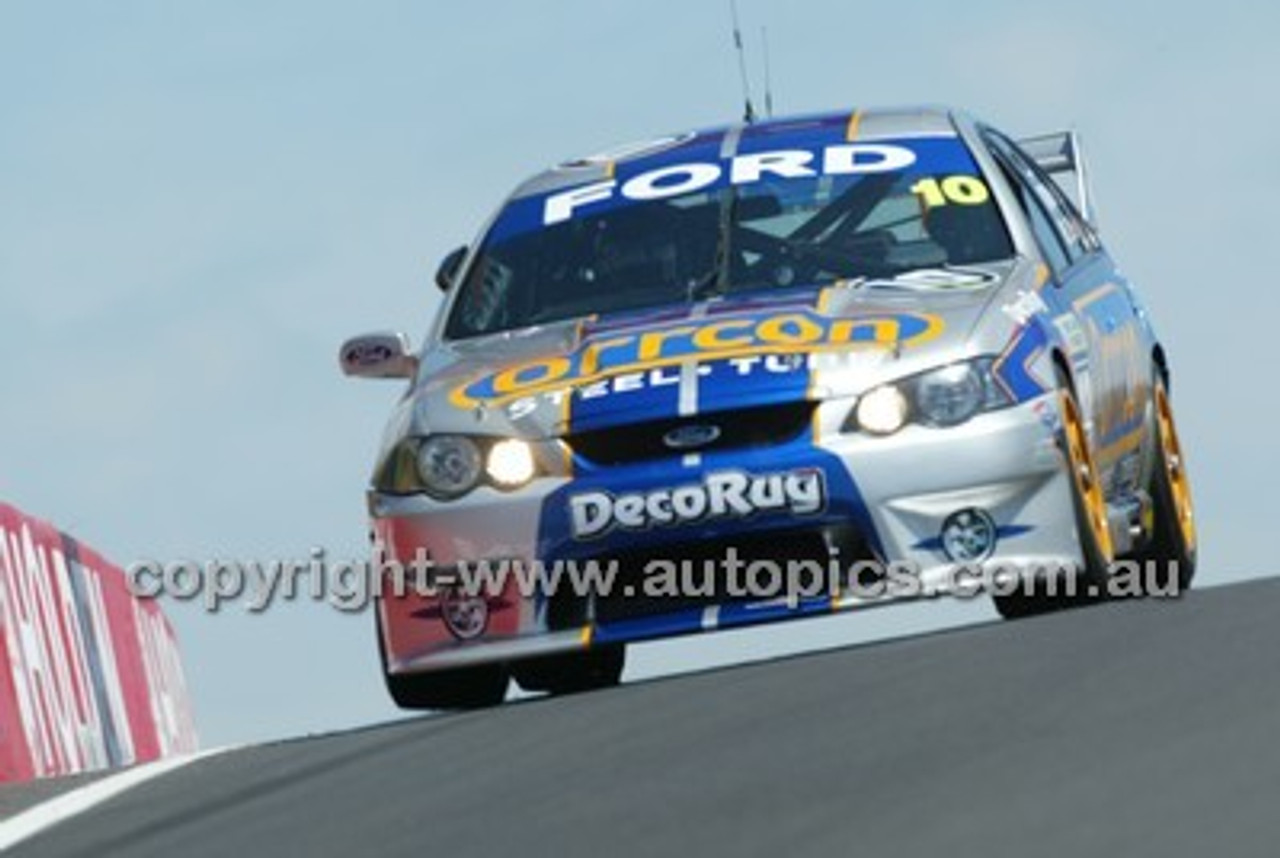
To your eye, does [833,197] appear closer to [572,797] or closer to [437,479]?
[437,479]

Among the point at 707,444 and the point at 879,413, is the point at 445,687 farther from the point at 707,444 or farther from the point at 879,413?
the point at 879,413

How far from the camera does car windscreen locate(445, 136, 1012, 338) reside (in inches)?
451

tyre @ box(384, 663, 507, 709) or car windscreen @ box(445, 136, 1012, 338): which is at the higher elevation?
car windscreen @ box(445, 136, 1012, 338)

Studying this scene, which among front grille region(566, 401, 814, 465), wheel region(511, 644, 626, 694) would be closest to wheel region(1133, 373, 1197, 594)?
wheel region(511, 644, 626, 694)

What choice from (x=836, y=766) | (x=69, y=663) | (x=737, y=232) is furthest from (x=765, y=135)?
(x=836, y=766)

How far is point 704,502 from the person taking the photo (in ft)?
33.9

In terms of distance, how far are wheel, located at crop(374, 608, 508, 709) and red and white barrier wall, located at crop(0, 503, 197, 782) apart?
1358 millimetres

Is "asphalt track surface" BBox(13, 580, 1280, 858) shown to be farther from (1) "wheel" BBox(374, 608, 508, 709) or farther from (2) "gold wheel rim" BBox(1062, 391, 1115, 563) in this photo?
(1) "wheel" BBox(374, 608, 508, 709)

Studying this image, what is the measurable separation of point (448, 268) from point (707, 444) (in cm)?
239

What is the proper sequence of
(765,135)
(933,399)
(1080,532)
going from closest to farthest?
(933,399)
(1080,532)
(765,135)

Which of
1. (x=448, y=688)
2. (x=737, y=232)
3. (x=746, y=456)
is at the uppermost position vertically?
(x=737, y=232)

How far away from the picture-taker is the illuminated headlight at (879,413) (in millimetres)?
10359

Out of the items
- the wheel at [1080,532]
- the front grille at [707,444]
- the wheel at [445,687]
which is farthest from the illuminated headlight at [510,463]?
the wheel at [1080,532]

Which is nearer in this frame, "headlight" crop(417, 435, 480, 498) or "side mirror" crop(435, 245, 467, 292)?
"headlight" crop(417, 435, 480, 498)
